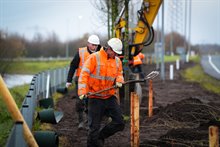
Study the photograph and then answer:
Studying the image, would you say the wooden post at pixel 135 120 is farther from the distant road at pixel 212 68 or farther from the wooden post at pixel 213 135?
the distant road at pixel 212 68

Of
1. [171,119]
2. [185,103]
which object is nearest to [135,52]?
[185,103]

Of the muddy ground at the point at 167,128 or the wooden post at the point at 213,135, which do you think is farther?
the muddy ground at the point at 167,128

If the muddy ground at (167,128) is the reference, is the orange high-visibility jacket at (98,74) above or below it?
above

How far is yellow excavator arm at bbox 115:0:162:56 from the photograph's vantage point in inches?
590

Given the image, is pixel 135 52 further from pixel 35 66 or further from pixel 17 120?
pixel 35 66

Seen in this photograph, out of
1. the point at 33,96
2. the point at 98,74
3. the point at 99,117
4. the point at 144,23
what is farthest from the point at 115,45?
the point at 144,23

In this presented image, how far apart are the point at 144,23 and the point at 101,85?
6971 mm

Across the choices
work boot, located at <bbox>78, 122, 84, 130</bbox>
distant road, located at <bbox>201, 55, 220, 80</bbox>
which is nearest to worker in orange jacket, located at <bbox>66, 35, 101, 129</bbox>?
work boot, located at <bbox>78, 122, 84, 130</bbox>

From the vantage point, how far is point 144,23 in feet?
50.1

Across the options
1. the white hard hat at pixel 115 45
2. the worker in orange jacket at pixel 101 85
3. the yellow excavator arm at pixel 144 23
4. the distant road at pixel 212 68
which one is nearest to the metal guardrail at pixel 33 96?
the worker in orange jacket at pixel 101 85

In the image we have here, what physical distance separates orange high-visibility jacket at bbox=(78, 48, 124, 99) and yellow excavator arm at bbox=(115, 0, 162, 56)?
6.08 meters

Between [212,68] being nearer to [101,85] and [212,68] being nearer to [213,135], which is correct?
[101,85]

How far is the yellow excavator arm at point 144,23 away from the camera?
15.0m

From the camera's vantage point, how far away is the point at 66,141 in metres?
9.75
